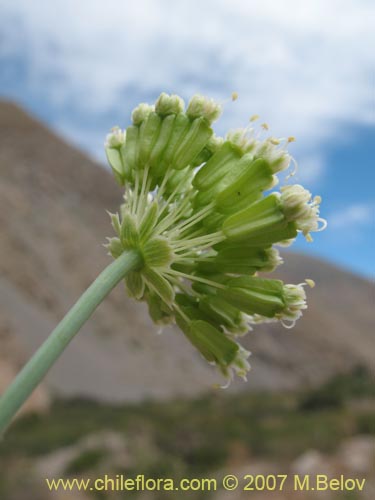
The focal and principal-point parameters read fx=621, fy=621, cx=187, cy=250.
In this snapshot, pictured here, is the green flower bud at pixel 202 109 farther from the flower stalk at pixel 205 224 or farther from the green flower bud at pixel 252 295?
the green flower bud at pixel 252 295

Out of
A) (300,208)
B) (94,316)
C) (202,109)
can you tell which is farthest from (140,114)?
(94,316)

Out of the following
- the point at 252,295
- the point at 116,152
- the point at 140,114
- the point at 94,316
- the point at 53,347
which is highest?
the point at 94,316

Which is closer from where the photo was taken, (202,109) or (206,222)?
(206,222)

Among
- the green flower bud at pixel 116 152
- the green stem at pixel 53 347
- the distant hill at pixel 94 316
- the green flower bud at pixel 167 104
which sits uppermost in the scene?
the distant hill at pixel 94 316

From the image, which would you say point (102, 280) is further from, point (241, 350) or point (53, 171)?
point (53, 171)

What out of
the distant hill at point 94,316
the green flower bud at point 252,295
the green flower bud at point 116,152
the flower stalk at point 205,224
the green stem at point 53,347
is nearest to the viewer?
the green stem at point 53,347

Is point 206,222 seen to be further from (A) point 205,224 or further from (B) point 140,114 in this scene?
(B) point 140,114

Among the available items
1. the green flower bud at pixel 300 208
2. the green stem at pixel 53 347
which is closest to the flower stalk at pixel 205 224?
the green flower bud at pixel 300 208

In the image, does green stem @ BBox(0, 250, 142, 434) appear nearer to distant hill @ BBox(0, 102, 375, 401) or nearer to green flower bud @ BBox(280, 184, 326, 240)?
green flower bud @ BBox(280, 184, 326, 240)
